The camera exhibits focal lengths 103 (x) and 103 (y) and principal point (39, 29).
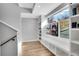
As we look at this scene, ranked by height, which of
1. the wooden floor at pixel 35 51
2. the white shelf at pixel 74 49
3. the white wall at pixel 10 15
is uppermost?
the white wall at pixel 10 15

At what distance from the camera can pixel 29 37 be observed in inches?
331

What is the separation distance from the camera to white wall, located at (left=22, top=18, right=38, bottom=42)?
8358 millimetres

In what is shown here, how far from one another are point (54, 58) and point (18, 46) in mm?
2634

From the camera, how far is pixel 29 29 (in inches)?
336

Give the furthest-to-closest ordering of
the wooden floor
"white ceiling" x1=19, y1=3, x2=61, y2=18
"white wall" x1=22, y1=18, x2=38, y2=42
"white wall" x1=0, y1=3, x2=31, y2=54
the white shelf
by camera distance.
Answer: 1. "white wall" x1=22, y1=18, x2=38, y2=42
2. "white wall" x1=0, y1=3, x2=31, y2=54
3. the wooden floor
4. "white ceiling" x1=19, y1=3, x2=61, y2=18
5. the white shelf

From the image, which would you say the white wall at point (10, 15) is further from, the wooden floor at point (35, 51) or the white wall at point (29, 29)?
the white wall at point (29, 29)

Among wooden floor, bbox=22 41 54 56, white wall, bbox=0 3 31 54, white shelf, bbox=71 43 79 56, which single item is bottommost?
wooden floor, bbox=22 41 54 56

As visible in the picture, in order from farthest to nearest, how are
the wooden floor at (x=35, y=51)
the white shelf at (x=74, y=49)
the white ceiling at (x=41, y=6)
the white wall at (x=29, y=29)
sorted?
the white wall at (x=29, y=29) < the wooden floor at (x=35, y=51) < the white ceiling at (x=41, y=6) < the white shelf at (x=74, y=49)

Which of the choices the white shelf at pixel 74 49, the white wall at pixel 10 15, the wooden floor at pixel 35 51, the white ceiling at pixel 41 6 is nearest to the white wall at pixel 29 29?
the wooden floor at pixel 35 51

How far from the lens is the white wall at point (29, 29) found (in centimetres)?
836

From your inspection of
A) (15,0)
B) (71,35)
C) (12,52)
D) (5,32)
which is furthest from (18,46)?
(15,0)

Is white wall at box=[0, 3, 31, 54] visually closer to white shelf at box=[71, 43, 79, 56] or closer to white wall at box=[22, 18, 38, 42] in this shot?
white shelf at box=[71, 43, 79, 56]

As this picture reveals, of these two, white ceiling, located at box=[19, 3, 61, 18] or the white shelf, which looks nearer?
the white shelf

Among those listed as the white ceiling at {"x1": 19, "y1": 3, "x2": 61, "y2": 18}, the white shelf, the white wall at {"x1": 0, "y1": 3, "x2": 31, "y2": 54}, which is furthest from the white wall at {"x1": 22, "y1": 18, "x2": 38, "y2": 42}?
the white shelf
